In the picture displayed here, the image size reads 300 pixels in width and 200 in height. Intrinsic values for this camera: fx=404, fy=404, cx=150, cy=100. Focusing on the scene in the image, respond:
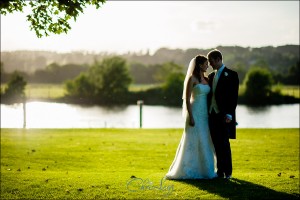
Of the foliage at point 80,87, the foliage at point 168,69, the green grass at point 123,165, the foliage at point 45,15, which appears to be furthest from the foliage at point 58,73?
the foliage at point 45,15

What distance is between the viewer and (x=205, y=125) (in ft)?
28.7

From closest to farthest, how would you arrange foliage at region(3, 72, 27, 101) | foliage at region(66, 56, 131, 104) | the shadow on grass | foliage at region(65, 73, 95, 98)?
the shadow on grass → foliage at region(3, 72, 27, 101) → foliage at region(66, 56, 131, 104) → foliage at region(65, 73, 95, 98)

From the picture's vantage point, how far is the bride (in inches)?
339

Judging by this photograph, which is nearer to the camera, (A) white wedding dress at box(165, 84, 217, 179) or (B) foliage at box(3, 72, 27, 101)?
(A) white wedding dress at box(165, 84, 217, 179)

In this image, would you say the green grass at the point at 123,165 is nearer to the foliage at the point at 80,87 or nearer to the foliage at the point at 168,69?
the foliage at the point at 80,87

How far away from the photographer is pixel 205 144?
8648mm

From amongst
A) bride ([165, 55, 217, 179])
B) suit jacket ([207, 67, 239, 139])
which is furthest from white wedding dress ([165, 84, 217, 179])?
suit jacket ([207, 67, 239, 139])

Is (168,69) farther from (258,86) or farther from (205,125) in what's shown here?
(205,125)

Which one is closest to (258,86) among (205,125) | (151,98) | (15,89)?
(151,98)

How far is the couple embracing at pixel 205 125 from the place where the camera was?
850 cm

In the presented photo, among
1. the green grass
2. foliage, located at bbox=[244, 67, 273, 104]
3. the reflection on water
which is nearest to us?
the green grass

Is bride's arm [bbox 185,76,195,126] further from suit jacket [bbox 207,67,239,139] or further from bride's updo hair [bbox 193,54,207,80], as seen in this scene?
suit jacket [bbox 207,67,239,139]

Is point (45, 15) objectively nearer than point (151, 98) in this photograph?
Yes

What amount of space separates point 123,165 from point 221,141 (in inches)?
181
